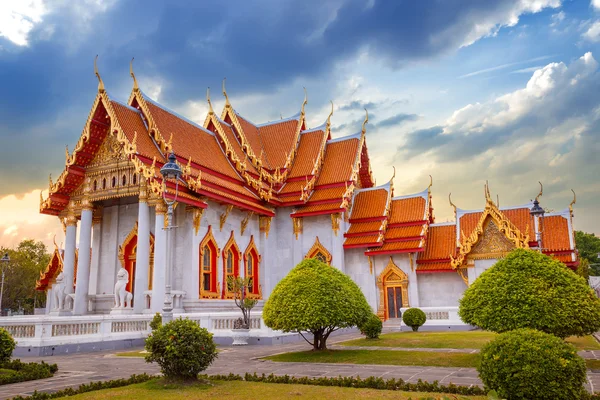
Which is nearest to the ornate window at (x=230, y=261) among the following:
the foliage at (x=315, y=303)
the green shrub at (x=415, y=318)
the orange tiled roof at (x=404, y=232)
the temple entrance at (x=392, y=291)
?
the temple entrance at (x=392, y=291)

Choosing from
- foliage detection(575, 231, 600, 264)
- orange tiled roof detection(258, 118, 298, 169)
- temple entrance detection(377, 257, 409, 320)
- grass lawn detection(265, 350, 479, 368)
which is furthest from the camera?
foliage detection(575, 231, 600, 264)

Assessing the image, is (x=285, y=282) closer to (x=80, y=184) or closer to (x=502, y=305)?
(x=502, y=305)

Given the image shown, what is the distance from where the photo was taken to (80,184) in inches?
861

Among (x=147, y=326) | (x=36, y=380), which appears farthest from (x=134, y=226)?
(x=36, y=380)

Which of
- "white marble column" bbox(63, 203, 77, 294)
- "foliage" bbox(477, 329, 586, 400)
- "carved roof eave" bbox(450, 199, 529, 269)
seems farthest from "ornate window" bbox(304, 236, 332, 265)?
"foliage" bbox(477, 329, 586, 400)

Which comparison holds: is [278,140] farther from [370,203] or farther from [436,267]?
[436,267]

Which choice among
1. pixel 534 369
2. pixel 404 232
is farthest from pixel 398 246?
pixel 534 369

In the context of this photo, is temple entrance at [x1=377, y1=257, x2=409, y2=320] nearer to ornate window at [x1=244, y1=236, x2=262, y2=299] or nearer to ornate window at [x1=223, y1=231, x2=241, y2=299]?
ornate window at [x1=244, y1=236, x2=262, y2=299]

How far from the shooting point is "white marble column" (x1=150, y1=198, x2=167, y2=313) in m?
18.3

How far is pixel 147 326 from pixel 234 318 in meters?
2.97

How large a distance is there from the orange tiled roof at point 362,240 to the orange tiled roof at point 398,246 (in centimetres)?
51

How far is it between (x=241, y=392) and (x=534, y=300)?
5.61m

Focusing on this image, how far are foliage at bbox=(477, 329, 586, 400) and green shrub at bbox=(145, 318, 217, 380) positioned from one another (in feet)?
14.1

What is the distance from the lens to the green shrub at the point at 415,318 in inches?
778
